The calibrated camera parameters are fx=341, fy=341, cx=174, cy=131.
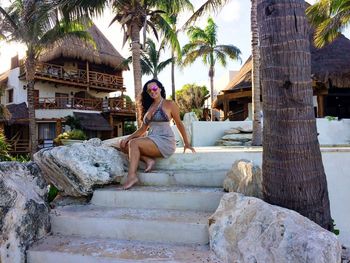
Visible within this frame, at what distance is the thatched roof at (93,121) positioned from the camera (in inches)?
965

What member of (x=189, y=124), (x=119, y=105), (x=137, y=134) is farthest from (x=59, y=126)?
(x=137, y=134)

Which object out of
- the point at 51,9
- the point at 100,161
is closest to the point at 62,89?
the point at 51,9

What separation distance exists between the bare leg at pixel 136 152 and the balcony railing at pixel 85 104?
22.3 m

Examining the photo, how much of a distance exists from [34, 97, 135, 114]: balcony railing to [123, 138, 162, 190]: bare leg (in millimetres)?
22255

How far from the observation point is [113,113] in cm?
2700

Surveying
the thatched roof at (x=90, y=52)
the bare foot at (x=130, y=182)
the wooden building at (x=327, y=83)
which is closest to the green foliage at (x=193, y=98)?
the thatched roof at (x=90, y=52)

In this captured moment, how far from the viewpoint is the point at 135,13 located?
12.6 meters

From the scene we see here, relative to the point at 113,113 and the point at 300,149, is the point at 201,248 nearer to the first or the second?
the point at 300,149

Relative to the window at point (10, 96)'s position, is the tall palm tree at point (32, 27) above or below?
above

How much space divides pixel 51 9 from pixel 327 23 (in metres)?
10.0

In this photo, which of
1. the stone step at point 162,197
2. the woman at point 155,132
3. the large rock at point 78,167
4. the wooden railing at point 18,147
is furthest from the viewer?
the wooden railing at point 18,147

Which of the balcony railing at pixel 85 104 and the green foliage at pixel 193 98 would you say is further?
the green foliage at pixel 193 98

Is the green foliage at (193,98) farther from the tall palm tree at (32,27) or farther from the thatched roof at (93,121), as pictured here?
the tall palm tree at (32,27)

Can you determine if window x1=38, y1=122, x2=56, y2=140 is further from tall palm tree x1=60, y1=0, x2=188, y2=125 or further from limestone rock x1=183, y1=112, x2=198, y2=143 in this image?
limestone rock x1=183, y1=112, x2=198, y2=143
